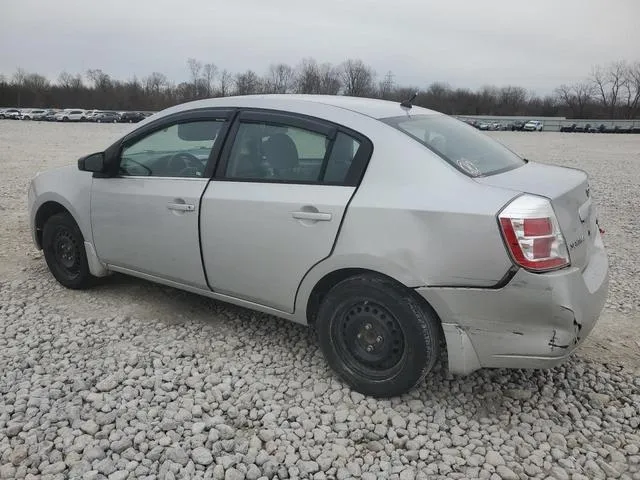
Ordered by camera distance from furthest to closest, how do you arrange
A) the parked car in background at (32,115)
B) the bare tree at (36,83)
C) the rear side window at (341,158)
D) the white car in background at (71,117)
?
the bare tree at (36,83) < the parked car in background at (32,115) < the white car in background at (71,117) < the rear side window at (341,158)

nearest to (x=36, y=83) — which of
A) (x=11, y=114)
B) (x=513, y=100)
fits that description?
(x=11, y=114)

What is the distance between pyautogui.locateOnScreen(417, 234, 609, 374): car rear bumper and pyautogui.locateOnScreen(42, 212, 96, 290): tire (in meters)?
3.06

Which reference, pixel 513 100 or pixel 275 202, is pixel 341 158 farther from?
pixel 513 100

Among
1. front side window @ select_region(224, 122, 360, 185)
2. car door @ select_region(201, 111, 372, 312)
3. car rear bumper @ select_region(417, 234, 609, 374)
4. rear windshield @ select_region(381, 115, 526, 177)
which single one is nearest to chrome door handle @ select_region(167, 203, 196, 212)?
car door @ select_region(201, 111, 372, 312)

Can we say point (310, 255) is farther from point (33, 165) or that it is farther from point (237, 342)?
point (33, 165)

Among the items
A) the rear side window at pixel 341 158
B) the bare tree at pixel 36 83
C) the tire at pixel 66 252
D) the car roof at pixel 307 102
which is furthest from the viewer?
the bare tree at pixel 36 83

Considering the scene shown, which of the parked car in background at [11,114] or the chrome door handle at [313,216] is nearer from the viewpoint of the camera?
the chrome door handle at [313,216]

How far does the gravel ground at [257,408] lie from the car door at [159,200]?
513 mm

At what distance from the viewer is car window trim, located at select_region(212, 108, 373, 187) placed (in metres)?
3.04

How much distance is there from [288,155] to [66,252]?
2.47 meters

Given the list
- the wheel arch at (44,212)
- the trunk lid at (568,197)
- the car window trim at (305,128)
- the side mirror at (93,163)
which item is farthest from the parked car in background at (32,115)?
the trunk lid at (568,197)

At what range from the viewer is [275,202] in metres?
3.22

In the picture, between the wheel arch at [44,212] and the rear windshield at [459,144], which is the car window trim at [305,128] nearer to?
the rear windshield at [459,144]

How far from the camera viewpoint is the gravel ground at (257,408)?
2578 mm
